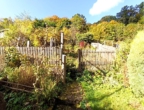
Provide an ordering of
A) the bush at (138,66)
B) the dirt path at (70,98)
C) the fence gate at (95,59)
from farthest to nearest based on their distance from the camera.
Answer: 1. the fence gate at (95,59)
2. the dirt path at (70,98)
3. the bush at (138,66)

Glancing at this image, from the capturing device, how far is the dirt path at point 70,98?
196 inches

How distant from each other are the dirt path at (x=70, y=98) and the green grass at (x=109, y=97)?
0.99 feet

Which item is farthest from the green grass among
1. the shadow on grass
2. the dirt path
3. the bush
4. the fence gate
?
the fence gate

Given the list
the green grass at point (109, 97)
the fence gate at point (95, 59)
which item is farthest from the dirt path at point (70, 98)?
the fence gate at point (95, 59)

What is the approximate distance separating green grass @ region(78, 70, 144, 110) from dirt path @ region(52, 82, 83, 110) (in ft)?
0.99

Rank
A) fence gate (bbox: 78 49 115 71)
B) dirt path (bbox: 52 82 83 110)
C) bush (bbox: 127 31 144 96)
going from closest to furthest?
bush (bbox: 127 31 144 96), dirt path (bbox: 52 82 83 110), fence gate (bbox: 78 49 115 71)

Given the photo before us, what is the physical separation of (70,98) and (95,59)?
4.20 m

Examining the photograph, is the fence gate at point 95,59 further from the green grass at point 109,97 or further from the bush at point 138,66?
the bush at point 138,66

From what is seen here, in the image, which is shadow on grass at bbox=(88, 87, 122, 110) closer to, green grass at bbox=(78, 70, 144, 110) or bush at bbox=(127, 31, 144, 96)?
green grass at bbox=(78, 70, 144, 110)

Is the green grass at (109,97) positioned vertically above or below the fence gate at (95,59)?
below

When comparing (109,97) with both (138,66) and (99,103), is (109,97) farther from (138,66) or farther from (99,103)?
(138,66)

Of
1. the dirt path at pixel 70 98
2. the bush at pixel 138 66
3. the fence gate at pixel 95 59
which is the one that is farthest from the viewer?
the fence gate at pixel 95 59

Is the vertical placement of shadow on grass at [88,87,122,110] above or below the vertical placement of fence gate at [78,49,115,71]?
below

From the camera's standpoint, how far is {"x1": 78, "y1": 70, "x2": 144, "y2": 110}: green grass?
4828 mm
